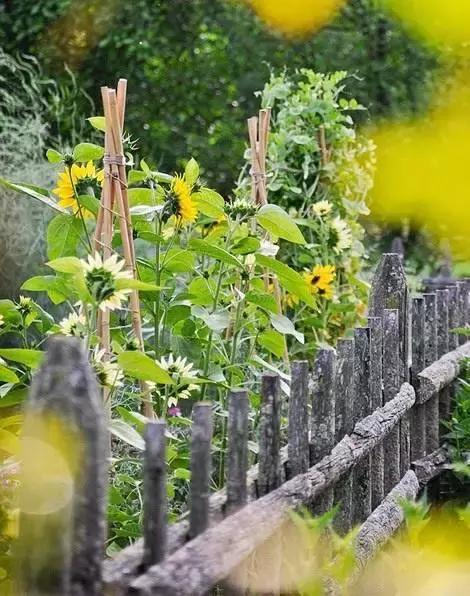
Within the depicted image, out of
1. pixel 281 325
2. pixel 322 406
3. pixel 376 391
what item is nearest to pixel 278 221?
pixel 281 325

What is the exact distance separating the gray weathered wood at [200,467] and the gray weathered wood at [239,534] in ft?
0.08

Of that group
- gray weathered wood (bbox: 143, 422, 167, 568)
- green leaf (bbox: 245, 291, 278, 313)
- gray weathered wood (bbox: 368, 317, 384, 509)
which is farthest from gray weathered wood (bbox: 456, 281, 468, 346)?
gray weathered wood (bbox: 143, 422, 167, 568)

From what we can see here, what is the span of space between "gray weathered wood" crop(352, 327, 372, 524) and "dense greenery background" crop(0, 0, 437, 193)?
261 inches

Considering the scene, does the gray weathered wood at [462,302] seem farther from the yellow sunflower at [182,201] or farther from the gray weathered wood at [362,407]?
the yellow sunflower at [182,201]

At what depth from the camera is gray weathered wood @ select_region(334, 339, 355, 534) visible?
2287 millimetres

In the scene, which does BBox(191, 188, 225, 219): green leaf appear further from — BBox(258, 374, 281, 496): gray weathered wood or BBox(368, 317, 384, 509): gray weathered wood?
BBox(258, 374, 281, 496): gray weathered wood

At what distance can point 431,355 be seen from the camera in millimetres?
3408

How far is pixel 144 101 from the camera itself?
9344 millimetres

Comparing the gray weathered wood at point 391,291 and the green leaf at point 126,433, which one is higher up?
the gray weathered wood at point 391,291

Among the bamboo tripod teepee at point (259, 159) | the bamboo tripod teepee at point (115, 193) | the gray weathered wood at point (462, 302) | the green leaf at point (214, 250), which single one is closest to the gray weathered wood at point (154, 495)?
the bamboo tripod teepee at point (115, 193)

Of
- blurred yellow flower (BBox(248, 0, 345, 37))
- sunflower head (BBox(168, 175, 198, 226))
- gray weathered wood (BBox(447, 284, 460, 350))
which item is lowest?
gray weathered wood (BBox(447, 284, 460, 350))

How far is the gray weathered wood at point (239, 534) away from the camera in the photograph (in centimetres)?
132

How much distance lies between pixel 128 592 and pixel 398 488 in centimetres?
173

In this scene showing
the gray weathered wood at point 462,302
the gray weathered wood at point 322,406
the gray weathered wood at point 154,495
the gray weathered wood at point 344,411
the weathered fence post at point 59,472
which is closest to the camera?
the weathered fence post at point 59,472
